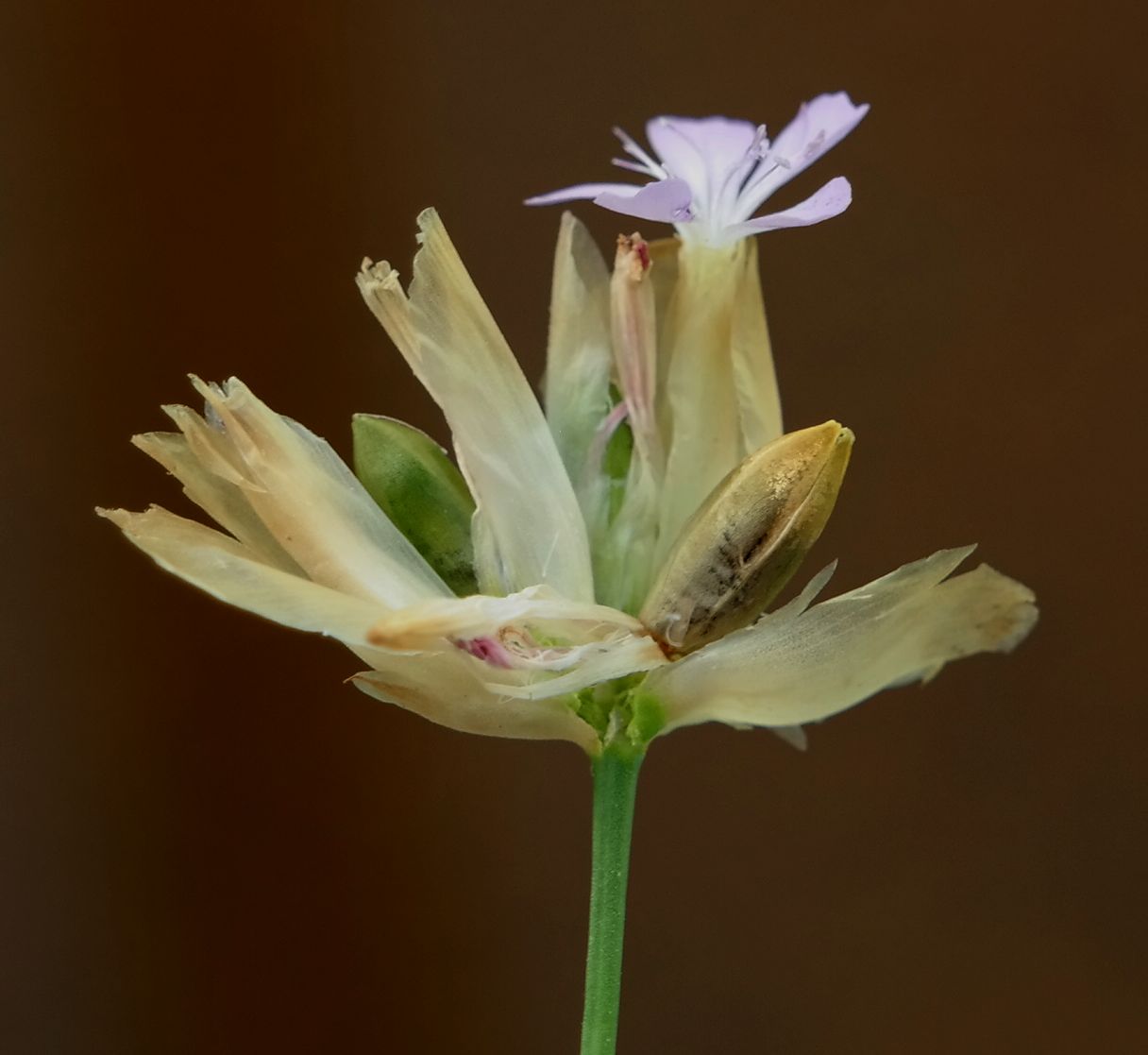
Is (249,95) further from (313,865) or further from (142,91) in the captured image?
(313,865)

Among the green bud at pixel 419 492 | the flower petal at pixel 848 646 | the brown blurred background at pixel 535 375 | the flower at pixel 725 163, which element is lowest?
the flower petal at pixel 848 646

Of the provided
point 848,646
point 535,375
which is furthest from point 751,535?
point 535,375

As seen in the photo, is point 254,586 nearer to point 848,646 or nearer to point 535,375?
point 848,646

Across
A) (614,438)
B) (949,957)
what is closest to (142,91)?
(614,438)

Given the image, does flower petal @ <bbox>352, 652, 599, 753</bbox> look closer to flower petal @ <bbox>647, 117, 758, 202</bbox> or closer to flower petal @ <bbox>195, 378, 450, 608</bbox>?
flower petal @ <bbox>195, 378, 450, 608</bbox>

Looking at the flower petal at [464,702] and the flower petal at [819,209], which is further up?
the flower petal at [819,209]

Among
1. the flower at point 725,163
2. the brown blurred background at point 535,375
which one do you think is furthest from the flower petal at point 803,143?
the brown blurred background at point 535,375

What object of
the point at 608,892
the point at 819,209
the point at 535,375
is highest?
the point at 535,375

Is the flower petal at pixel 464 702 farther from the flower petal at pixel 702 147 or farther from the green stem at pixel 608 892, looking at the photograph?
the flower petal at pixel 702 147
